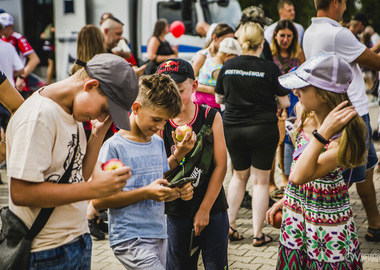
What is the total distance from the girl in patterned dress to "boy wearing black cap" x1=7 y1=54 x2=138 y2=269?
1.16 meters

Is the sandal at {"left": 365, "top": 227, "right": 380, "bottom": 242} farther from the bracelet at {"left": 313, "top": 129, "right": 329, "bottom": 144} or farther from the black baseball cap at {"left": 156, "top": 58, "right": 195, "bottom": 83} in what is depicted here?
the black baseball cap at {"left": 156, "top": 58, "right": 195, "bottom": 83}

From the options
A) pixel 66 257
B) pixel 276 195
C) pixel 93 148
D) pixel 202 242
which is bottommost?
pixel 276 195

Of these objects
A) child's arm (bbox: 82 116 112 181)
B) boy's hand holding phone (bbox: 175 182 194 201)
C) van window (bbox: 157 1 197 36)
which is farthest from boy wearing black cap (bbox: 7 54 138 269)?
van window (bbox: 157 1 197 36)

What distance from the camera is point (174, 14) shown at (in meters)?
13.4

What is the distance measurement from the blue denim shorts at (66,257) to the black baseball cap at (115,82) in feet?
2.02

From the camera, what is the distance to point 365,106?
195 inches

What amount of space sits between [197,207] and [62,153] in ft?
4.36

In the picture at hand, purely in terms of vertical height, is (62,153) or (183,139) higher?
(62,153)

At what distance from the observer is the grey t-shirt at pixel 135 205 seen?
9.62 feet

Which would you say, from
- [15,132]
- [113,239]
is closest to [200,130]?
[113,239]

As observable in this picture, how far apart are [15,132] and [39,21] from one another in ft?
50.1

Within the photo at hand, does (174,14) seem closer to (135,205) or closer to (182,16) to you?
(182,16)

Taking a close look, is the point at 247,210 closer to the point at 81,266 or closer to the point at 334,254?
the point at 334,254

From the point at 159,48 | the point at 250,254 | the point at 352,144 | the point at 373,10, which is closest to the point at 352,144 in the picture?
the point at 352,144
